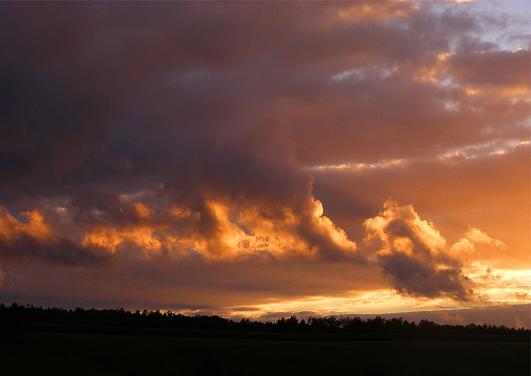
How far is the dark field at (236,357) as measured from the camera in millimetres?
46906

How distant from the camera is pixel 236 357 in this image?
5059cm

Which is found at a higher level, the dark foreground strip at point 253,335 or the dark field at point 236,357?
the dark foreground strip at point 253,335

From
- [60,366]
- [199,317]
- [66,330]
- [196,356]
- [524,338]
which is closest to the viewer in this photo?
[60,366]

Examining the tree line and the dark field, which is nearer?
the dark field

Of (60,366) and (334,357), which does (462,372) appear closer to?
(334,357)

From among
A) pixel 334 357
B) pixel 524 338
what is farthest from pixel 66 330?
pixel 524 338

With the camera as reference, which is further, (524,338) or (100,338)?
(524,338)

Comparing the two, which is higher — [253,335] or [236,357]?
[253,335]

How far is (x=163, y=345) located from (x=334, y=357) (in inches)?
476

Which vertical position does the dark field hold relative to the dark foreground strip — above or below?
below

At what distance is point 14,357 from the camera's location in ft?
152

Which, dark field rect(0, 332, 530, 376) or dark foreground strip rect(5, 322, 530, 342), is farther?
dark foreground strip rect(5, 322, 530, 342)

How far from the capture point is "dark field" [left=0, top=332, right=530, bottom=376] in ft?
154

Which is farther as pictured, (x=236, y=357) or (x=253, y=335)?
(x=253, y=335)
